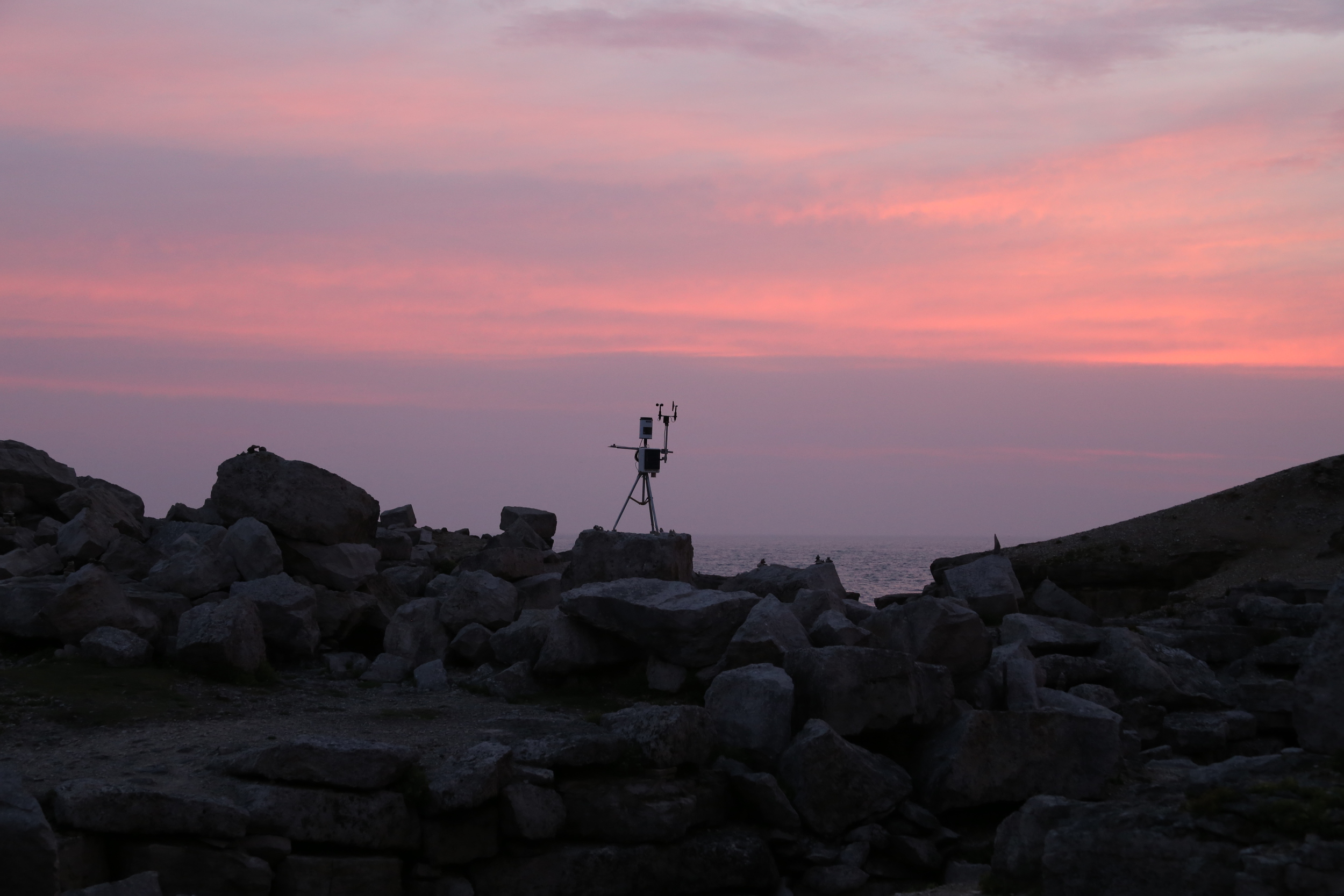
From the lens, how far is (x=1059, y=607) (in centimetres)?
2178

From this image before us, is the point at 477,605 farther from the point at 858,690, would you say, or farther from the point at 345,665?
the point at 858,690

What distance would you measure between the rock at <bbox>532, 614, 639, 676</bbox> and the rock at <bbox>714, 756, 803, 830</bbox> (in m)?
3.77

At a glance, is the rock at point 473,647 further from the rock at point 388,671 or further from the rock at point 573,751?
the rock at point 573,751

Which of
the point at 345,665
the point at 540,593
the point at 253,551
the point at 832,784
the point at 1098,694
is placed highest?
the point at 253,551

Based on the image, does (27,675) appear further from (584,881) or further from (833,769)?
(833,769)

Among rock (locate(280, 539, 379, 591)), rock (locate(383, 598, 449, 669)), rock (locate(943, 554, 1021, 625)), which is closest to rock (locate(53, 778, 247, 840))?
rock (locate(383, 598, 449, 669))

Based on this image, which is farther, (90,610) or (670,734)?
(90,610)

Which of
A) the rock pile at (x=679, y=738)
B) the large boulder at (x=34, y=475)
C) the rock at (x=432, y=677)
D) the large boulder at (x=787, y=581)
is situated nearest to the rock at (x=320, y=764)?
the rock pile at (x=679, y=738)

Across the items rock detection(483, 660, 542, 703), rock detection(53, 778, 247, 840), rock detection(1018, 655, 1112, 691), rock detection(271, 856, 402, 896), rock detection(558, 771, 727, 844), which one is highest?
rock detection(1018, 655, 1112, 691)

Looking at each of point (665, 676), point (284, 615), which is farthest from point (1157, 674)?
point (284, 615)

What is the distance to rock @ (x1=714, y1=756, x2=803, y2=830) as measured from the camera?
491 inches

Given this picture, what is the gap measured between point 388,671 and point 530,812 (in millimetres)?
6378

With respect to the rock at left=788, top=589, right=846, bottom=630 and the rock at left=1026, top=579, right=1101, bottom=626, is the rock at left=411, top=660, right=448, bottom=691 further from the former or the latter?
the rock at left=1026, top=579, right=1101, bottom=626

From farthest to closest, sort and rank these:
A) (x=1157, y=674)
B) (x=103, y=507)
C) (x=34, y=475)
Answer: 1. (x=34, y=475)
2. (x=103, y=507)
3. (x=1157, y=674)
